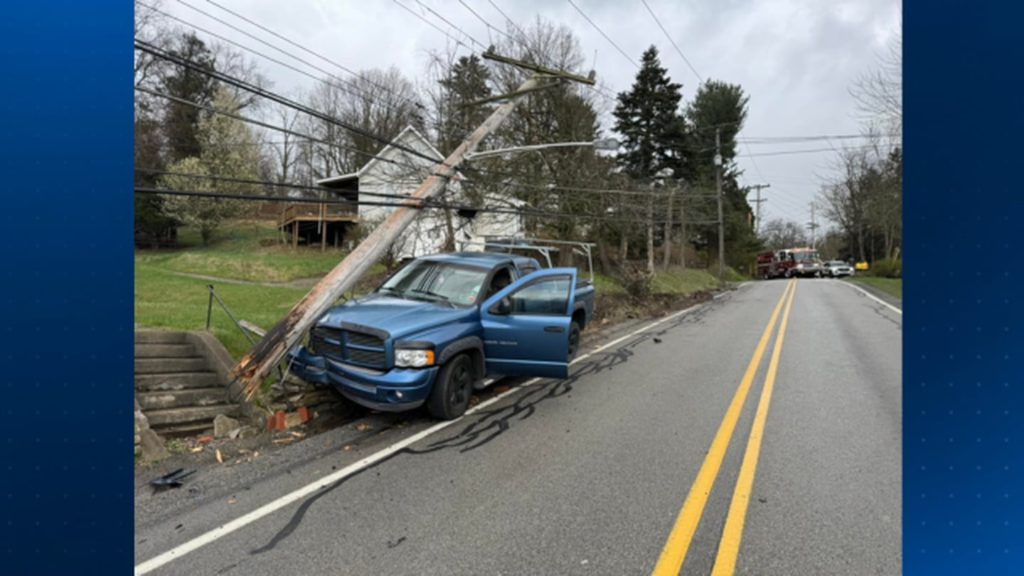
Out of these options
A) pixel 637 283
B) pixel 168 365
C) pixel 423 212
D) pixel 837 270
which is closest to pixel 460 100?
pixel 423 212

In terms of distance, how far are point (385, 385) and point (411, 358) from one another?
39cm

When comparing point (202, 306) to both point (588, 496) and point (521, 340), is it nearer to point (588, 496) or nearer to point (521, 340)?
point (521, 340)

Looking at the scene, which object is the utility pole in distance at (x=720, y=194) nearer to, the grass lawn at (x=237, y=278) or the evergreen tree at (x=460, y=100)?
the grass lawn at (x=237, y=278)

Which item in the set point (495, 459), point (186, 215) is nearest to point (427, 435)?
point (495, 459)

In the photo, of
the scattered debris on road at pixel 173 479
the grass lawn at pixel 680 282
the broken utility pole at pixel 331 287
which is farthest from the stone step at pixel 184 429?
the grass lawn at pixel 680 282

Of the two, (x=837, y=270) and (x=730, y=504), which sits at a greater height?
(x=837, y=270)

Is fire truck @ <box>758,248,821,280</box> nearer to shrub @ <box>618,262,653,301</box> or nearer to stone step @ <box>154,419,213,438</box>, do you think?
shrub @ <box>618,262,653,301</box>

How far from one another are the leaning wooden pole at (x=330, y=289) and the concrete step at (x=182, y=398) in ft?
1.40

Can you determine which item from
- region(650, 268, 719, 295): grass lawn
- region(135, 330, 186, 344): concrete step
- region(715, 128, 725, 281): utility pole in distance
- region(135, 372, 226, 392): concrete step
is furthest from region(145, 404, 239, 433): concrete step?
region(715, 128, 725, 281): utility pole in distance

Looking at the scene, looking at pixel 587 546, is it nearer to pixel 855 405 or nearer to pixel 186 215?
pixel 855 405

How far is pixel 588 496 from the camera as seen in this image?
4.05 metres

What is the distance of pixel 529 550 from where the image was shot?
3293 mm

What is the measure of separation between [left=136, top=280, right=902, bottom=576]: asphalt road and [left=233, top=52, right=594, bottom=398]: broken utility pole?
1.68m

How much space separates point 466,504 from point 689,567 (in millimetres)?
1646
